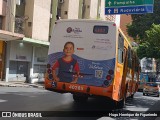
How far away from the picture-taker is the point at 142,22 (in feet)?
87.2

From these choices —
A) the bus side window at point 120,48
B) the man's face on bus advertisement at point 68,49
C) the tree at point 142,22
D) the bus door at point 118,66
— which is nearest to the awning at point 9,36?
the tree at point 142,22

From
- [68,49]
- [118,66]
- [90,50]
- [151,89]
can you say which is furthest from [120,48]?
[151,89]

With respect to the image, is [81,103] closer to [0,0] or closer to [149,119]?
[149,119]

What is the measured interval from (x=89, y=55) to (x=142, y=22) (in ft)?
54.2

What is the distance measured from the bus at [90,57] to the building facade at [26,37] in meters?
16.0

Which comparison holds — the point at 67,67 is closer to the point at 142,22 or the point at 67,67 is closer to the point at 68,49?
the point at 68,49

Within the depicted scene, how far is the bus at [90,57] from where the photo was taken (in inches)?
432

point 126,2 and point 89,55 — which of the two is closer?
point 89,55

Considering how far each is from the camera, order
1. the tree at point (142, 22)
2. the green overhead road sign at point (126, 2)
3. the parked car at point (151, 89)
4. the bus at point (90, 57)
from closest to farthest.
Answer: the bus at point (90, 57)
the green overhead road sign at point (126, 2)
the tree at point (142, 22)
the parked car at point (151, 89)

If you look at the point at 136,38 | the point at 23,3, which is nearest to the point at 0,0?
the point at 23,3

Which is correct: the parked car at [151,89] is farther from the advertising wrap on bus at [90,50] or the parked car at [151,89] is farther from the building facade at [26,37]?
the advertising wrap on bus at [90,50]

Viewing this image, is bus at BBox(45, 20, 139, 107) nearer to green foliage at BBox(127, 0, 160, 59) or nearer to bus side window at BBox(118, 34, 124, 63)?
bus side window at BBox(118, 34, 124, 63)

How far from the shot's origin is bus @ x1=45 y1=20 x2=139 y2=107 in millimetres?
10961

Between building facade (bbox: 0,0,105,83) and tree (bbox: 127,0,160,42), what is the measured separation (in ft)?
32.3
